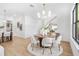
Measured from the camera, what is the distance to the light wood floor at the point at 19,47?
1.49m

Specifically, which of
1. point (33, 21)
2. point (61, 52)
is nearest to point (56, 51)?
point (61, 52)

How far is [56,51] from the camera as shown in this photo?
1.51 metres

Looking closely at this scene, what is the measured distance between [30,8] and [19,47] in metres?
0.59

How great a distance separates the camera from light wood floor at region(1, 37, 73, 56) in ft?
4.88

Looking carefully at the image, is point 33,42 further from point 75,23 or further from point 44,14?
point 75,23

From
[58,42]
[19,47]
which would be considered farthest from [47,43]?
[19,47]

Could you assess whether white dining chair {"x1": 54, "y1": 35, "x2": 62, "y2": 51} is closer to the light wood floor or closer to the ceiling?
the light wood floor

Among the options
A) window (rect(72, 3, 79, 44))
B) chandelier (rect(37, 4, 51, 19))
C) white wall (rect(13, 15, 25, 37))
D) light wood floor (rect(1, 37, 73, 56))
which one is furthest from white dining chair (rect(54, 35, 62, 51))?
white wall (rect(13, 15, 25, 37))

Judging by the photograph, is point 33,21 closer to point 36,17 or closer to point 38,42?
point 36,17

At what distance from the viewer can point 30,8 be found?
1495 mm

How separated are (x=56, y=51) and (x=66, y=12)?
0.58 m

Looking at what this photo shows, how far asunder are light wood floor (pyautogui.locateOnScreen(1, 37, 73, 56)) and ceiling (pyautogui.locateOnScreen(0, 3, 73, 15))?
394mm

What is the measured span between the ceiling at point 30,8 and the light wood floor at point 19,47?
1.29ft

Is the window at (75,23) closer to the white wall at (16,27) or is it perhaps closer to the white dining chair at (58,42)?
the white dining chair at (58,42)
